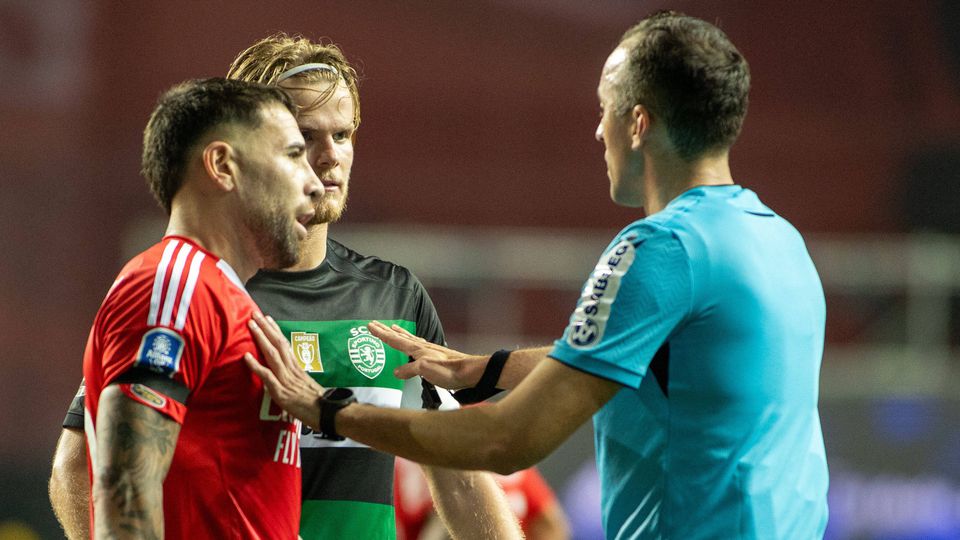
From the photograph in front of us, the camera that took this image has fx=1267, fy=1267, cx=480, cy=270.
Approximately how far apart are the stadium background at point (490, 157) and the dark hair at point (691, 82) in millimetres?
6949

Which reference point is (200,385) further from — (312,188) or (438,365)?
(438,365)

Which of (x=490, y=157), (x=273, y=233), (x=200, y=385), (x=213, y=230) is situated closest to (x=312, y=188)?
(x=273, y=233)

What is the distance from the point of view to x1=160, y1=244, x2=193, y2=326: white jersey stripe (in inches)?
101

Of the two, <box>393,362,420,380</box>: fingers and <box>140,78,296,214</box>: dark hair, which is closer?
<box>140,78,296,214</box>: dark hair

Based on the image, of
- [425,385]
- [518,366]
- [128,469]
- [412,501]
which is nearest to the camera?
[128,469]

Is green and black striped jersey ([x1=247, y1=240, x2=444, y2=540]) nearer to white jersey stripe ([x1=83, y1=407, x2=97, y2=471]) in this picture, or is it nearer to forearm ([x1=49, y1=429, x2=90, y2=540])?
forearm ([x1=49, y1=429, x2=90, y2=540])

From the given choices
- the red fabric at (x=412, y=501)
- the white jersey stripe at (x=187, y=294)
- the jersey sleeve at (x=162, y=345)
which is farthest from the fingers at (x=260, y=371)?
the red fabric at (x=412, y=501)

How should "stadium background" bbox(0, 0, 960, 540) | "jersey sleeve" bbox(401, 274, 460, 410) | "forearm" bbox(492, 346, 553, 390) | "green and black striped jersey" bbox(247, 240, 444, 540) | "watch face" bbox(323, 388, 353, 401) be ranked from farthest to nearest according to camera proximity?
1. "stadium background" bbox(0, 0, 960, 540)
2. "jersey sleeve" bbox(401, 274, 460, 410)
3. "green and black striped jersey" bbox(247, 240, 444, 540)
4. "forearm" bbox(492, 346, 553, 390)
5. "watch face" bbox(323, 388, 353, 401)

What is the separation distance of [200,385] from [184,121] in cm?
63

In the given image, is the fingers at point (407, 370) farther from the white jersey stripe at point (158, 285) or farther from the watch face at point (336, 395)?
the white jersey stripe at point (158, 285)

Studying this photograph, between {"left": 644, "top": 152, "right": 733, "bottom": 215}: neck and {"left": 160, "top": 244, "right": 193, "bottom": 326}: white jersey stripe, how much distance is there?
1.05 metres

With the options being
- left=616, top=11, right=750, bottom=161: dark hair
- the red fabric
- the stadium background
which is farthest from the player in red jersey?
the stadium background

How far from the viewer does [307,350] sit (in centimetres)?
345

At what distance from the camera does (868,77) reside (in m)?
14.0
